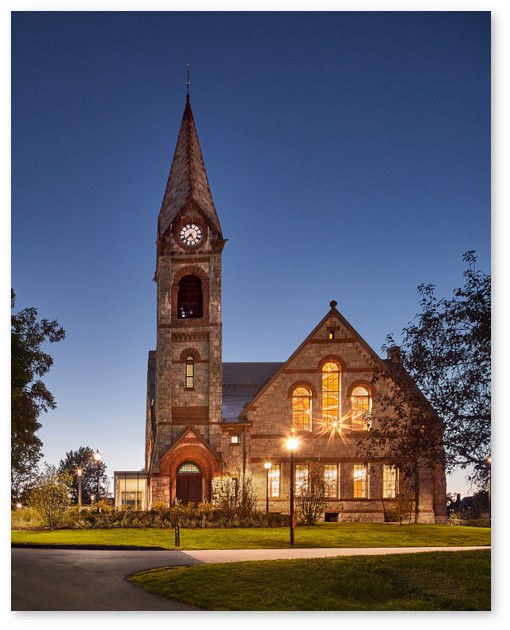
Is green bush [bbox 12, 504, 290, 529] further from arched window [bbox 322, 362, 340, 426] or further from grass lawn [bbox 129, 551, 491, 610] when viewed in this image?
grass lawn [bbox 129, 551, 491, 610]

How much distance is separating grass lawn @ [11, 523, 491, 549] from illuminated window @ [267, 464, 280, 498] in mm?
7412

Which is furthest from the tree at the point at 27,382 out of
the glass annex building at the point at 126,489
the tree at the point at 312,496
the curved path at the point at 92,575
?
the glass annex building at the point at 126,489

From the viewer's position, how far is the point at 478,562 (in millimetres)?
15242

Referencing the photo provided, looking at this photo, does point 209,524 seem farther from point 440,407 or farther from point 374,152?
point 374,152

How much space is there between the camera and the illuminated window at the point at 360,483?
112 ft

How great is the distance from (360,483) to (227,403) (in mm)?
7728

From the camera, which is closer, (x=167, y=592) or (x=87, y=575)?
(x=167, y=592)

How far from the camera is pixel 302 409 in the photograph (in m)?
35.0

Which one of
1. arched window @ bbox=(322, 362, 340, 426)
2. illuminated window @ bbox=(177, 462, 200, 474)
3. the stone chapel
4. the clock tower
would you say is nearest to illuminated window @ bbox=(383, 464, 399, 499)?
the stone chapel

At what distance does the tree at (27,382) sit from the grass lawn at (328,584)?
17.4 ft

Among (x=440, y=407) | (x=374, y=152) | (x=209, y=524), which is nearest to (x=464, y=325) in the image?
(x=440, y=407)

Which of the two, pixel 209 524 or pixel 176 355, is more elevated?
pixel 176 355

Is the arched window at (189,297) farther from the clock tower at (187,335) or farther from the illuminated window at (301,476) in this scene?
the illuminated window at (301,476)

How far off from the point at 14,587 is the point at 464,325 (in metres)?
11.2
